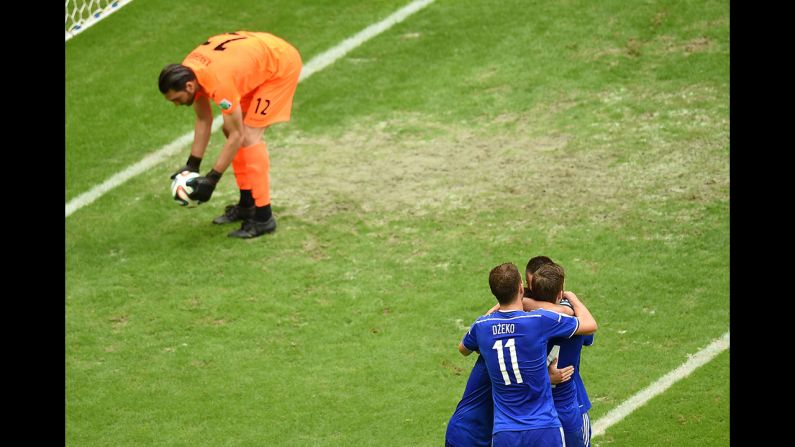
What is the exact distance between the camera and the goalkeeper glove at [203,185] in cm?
949

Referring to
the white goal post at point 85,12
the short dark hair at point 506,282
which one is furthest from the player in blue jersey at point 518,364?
the white goal post at point 85,12

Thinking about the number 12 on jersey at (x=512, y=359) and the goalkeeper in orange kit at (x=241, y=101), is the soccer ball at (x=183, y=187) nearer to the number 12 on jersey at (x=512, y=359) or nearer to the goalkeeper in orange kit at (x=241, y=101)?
the goalkeeper in orange kit at (x=241, y=101)

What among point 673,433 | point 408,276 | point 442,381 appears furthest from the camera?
point 408,276

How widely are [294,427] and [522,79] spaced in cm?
626

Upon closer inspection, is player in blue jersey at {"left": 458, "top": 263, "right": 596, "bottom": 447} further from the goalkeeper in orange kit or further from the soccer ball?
the soccer ball

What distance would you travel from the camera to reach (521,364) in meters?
5.46

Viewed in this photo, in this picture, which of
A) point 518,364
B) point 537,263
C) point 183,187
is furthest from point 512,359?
point 183,187

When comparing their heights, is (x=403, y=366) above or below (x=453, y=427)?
below

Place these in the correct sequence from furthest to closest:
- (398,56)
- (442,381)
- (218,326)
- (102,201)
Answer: (398,56) < (102,201) < (218,326) < (442,381)

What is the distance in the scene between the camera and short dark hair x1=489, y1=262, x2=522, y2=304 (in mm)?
5516

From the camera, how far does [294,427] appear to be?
736 cm

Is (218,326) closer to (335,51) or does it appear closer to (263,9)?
(335,51)

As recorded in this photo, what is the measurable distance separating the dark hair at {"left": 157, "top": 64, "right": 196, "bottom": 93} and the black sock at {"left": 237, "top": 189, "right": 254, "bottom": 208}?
4.39ft

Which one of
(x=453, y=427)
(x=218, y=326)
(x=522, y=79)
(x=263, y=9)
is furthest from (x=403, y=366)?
(x=263, y=9)
